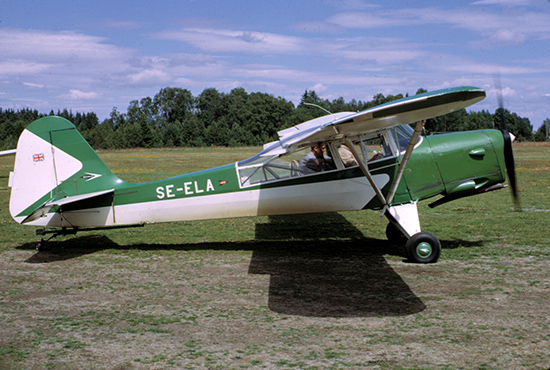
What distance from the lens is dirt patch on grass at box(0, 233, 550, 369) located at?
4160 mm

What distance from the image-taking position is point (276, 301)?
578cm

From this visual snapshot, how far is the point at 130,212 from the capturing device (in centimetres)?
829

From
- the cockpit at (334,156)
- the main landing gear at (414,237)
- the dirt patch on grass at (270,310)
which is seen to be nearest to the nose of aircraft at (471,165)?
the cockpit at (334,156)

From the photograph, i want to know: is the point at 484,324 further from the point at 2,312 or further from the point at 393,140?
the point at 2,312

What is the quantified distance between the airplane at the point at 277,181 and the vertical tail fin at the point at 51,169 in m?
0.02

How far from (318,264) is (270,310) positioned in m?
2.26

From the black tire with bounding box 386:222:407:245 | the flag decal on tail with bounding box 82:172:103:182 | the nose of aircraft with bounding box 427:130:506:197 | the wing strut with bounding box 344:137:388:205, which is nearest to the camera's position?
the wing strut with bounding box 344:137:388:205

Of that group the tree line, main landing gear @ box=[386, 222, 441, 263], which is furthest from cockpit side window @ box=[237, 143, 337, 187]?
the tree line

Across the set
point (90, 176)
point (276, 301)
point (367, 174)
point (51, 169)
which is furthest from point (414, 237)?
point (51, 169)

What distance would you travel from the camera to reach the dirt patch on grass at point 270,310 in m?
4.16

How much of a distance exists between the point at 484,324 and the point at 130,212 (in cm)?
589

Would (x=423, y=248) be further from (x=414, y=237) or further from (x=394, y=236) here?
(x=394, y=236)

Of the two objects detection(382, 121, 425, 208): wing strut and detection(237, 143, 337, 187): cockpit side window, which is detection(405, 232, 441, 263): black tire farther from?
detection(237, 143, 337, 187): cockpit side window

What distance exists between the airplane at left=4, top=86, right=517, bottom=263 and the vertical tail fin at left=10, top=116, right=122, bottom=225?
2cm
